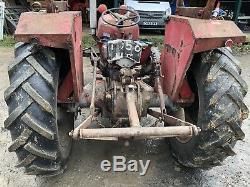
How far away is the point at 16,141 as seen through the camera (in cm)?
248

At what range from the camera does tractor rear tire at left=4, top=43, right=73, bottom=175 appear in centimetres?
243

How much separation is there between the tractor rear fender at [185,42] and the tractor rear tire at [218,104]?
0.15 m

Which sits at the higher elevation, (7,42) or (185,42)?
(185,42)

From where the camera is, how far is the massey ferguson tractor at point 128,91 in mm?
2414

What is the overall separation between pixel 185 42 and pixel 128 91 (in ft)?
2.13

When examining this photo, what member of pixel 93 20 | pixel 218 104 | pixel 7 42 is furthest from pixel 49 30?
pixel 7 42

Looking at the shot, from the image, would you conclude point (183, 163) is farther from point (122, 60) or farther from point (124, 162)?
point (122, 60)

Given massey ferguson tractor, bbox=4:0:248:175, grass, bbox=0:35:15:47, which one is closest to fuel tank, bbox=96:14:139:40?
massey ferguson tractor, bbox=4:0:248:175

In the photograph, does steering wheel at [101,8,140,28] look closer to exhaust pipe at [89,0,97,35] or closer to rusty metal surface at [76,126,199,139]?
exhaust pipe at [89,0,97,35]

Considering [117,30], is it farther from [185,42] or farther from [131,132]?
[131,132]

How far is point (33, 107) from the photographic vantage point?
2.43m

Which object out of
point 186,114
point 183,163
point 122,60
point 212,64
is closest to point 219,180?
point 183,163

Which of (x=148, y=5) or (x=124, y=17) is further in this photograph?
(x=148, y=5)

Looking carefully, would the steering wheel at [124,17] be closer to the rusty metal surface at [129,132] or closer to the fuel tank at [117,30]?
the fuel tank at [117,30]
